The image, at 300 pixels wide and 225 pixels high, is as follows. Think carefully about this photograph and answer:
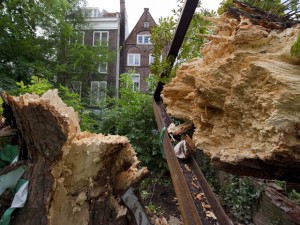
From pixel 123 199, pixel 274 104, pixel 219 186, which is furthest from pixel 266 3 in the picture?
pixel 219 186

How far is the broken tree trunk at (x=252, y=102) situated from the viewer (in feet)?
2.64

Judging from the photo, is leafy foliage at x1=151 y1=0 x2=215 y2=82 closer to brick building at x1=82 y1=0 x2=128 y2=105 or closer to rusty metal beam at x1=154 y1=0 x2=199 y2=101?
rusty metal beam at x1=154 y1=0 x2=199 y2=101

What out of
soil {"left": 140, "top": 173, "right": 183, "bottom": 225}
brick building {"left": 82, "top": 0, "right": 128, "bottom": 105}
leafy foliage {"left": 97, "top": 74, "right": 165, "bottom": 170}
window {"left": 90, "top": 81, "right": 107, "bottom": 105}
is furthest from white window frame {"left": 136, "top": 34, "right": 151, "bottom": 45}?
soil {"left": 140, "top": 173, "right": 183, "bottom": 225}

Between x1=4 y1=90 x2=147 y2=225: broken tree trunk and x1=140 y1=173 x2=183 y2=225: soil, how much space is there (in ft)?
10.9

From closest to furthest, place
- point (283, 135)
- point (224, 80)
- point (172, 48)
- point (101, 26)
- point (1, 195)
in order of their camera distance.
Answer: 1. point (283, 135)
2. point (224, 80)
3. point (1, 195)
4. point (172, 48)
5. point (101, 26)

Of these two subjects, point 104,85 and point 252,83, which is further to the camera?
point 104,85

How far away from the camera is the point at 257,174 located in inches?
47.1

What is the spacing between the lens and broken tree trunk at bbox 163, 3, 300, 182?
806 millimetres

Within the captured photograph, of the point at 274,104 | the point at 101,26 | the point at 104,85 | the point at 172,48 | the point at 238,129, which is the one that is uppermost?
the point at 101,26

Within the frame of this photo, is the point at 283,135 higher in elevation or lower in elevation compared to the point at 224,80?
lower

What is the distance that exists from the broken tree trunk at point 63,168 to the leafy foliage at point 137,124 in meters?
4.43

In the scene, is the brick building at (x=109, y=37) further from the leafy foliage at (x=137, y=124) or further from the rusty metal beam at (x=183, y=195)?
the rusty metal beam at (x=183, y=195)

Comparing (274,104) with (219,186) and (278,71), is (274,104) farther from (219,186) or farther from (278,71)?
(219,186)

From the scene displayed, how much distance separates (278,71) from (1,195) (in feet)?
5.86
